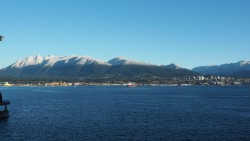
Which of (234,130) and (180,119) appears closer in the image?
(234,130)

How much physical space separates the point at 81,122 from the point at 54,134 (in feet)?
58.4

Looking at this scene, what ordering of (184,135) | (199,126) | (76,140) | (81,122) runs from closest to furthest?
(76,140) < (184,135) < (199,126) < (81,122)

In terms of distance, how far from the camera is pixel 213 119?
94625 millimetres

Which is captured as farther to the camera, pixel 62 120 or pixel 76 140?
pixel 62 120

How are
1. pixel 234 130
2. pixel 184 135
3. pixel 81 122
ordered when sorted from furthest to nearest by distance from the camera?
1. pixel 81 122
2. pixel 234 130
3. pixel 184 135

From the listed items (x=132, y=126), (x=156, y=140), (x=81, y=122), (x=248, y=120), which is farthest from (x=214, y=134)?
(x=81, y=122)

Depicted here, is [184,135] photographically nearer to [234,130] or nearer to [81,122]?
[234,130]

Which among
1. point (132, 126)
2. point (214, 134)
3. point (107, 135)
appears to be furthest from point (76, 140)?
point (214, 134)

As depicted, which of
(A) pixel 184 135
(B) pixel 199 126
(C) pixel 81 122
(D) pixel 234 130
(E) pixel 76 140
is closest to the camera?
(E) pixel 76 140

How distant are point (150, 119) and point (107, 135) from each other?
82.8ft

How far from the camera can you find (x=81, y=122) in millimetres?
89750

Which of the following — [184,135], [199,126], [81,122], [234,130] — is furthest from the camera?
[81,122]

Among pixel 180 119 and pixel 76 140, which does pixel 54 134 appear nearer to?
pixel 76 140

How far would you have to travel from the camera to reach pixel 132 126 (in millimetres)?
82250
